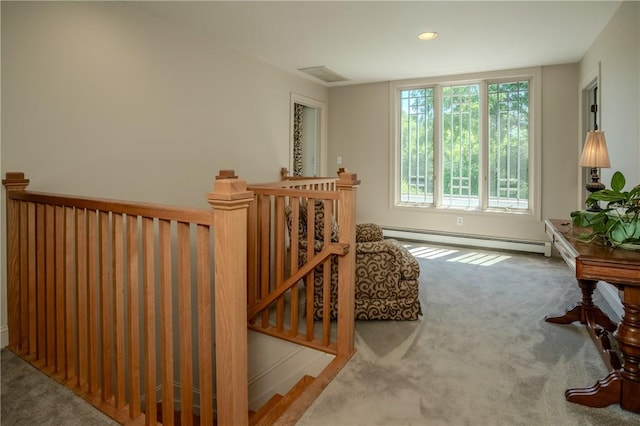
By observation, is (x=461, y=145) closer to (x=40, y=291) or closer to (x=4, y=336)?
(x=40, y=291)

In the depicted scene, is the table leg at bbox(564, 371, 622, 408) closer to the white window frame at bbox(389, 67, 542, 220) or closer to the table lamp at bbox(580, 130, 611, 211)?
the table lamp at bbox(580, 130, 611, 211)

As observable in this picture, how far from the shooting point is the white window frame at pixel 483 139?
187 inches

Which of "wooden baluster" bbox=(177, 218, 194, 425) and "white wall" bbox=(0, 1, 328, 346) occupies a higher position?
"white wall" bbox=(0, 1, 328, 346)

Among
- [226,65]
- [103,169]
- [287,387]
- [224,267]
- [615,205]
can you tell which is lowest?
[287,387]

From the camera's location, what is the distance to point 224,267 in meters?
1.27

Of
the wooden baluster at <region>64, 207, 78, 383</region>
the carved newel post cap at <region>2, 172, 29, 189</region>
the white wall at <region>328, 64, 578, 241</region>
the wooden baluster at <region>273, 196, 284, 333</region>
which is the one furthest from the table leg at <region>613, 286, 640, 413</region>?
the white wall at <region>328, 64, 578, 241</region>

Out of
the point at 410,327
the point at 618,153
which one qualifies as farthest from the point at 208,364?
the point at 618,153

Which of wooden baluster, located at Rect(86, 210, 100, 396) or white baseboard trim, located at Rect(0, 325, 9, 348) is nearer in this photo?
wooden baluster, located at Rect(86, 210, 100, 396)

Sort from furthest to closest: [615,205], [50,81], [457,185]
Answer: [457,185] < [50,81] < [615,205]

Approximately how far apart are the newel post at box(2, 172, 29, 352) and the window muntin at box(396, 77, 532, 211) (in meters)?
4.56

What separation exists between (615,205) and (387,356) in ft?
4.62

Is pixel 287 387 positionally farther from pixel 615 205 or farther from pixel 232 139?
pixel 232 139

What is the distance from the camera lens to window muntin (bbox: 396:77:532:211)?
4.94 meters

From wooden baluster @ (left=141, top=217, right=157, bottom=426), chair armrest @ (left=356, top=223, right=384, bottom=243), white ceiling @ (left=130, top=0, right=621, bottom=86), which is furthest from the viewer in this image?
chair armrest @ (left=356, top=223, right=384, bottom=243)
